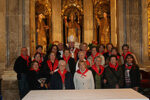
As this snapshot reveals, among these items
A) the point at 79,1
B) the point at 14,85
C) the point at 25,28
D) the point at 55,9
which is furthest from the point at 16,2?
the point at 79,1

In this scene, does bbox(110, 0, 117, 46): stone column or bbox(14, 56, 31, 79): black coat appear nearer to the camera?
bbox(14, 56, 31, 79): black coat

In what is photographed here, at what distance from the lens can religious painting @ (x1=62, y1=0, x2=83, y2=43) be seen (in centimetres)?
1413

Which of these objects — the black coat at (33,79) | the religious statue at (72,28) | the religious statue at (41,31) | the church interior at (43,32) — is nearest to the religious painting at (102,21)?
the church interior at (43,32)

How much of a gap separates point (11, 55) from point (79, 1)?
22.2 ft

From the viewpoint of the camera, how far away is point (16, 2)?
959 cm

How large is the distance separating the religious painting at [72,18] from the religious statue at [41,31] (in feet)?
4.35

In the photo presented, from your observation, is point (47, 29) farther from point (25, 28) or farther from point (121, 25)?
point (121, 25)

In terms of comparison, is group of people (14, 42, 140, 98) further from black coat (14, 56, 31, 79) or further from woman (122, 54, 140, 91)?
black coat (14, 56, 31, 79)

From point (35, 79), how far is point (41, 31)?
7952mm

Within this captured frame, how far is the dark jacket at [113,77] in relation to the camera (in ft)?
18.7

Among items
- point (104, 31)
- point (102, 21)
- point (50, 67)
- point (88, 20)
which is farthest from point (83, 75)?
point (102, 21)

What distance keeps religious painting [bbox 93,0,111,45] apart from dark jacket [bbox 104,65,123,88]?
7.76 meters

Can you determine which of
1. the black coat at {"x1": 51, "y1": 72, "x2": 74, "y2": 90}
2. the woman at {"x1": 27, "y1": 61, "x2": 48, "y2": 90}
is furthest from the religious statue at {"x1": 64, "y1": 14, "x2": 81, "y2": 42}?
the black coat at {"x1": 51, "y1": 72, "x2": 74, "y2": 90}

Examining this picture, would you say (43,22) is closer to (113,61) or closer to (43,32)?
(43,32)
